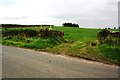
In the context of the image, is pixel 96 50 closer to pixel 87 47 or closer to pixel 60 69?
pixel 87 47

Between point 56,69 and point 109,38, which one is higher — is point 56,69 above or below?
below

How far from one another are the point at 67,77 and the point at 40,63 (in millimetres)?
4055

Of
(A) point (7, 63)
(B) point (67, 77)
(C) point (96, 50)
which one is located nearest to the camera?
(B) point (67, 77)

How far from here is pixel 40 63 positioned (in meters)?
15.4

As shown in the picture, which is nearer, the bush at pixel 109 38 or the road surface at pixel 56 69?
the road surface at pixel 56 69

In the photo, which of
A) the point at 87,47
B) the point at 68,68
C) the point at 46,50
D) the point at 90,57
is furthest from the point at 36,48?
the point at 68,68

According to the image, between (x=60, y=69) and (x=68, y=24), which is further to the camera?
(x=68, y=24)

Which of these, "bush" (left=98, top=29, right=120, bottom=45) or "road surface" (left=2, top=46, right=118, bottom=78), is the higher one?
"bush" (left=98, top=29, right=120, bottom=45)

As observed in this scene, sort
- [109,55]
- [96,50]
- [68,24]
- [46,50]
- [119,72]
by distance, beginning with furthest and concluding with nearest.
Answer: [68,24] → [46,50] → [96,50] → [109,55] → [119,72]

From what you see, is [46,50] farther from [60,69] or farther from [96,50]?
[60,69]

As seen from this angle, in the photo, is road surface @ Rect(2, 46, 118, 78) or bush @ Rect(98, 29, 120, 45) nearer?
road surface @ Rect(2, 46, 118, 78)

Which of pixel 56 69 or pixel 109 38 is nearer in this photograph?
pixel 56 69

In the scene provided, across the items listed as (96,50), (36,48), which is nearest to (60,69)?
(96,50)

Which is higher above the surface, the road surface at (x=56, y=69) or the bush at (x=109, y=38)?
the bush at (x=109, y=38)
